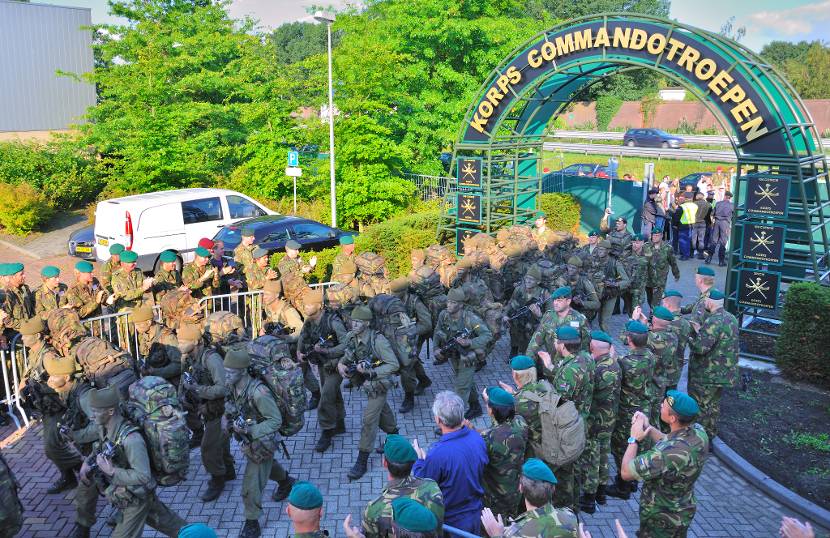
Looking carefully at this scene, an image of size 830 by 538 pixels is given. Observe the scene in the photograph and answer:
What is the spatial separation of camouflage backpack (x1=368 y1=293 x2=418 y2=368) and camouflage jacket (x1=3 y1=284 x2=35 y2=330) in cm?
480

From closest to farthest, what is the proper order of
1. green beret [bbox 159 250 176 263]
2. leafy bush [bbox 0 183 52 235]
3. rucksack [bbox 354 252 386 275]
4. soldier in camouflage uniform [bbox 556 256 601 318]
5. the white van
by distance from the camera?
1. rucksack [bbox 354 252 386 275]
2. soldier in camouflage uniform [bbox 556 256 601 318]
3. green beret [bbox 159 250 176 263]
4. the white van
5. leafy bush [bbox 0 183 52 235]

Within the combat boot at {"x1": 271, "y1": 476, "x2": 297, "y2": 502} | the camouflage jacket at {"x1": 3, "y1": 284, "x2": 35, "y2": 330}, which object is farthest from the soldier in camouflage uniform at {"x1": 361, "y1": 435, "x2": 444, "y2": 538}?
the camouflage jacket at {"x1": 3, "y1": 284, "x2": 35, "y2": 330}

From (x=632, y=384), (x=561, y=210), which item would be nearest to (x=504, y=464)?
(x=632, y=384)

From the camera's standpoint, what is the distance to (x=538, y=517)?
13.6 ft

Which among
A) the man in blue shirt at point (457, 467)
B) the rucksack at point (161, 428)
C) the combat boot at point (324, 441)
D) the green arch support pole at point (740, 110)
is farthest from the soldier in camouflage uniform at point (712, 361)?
the rucksack at point (161, 428)

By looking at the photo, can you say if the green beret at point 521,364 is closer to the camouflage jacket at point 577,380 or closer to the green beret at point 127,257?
the camouflage jacket at point 577,380

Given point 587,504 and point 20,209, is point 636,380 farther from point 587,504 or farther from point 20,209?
point 20,209

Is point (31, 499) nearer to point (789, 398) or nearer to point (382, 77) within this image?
point (789, 398)

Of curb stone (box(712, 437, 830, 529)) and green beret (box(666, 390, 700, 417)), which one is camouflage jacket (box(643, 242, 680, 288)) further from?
green beret (box(666, 390, 700, 417))

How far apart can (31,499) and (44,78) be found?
968 inches

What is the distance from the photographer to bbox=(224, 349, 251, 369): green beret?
5945 millimetres

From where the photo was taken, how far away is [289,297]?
10.2 metres

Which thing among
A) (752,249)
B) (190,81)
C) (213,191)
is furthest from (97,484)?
(190,81)

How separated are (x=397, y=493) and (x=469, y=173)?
38.4ft
